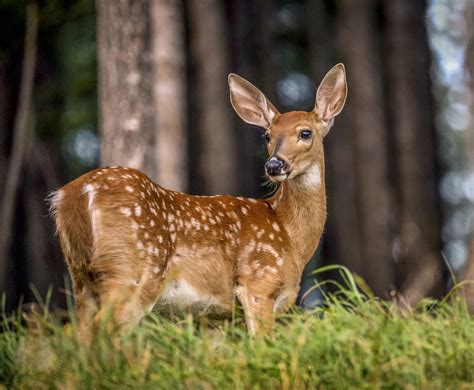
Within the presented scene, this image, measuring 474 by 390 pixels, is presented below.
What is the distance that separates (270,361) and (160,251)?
59.7 inches

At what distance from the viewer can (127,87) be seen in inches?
356

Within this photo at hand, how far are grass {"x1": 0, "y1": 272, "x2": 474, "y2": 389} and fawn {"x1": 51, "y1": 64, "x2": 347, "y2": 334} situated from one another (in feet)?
1.05

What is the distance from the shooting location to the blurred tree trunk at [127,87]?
899cm

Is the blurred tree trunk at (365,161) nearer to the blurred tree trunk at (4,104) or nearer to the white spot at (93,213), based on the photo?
the blurred tree trunk at (4,104)

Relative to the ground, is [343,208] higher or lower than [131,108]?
lower

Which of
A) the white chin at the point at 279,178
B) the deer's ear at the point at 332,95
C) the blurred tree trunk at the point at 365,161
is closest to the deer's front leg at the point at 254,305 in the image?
the white chin at the point at 279,178

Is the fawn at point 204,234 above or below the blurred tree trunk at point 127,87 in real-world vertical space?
below

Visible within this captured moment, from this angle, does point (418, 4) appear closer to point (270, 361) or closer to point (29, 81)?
point (29, 81)

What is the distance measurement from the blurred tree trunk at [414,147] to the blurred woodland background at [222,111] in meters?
0.02

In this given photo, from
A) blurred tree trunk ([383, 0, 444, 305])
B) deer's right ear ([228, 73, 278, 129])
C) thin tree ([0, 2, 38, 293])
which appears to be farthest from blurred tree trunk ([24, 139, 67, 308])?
deer's right ear ([228, 73, 278, 129])

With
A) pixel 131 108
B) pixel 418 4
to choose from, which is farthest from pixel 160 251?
pixel 418 4

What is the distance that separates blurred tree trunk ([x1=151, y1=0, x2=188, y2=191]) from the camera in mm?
9828

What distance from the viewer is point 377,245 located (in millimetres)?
15836

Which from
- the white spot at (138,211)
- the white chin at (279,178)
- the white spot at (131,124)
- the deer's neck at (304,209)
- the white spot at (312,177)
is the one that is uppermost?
the white spot at (131,124)
